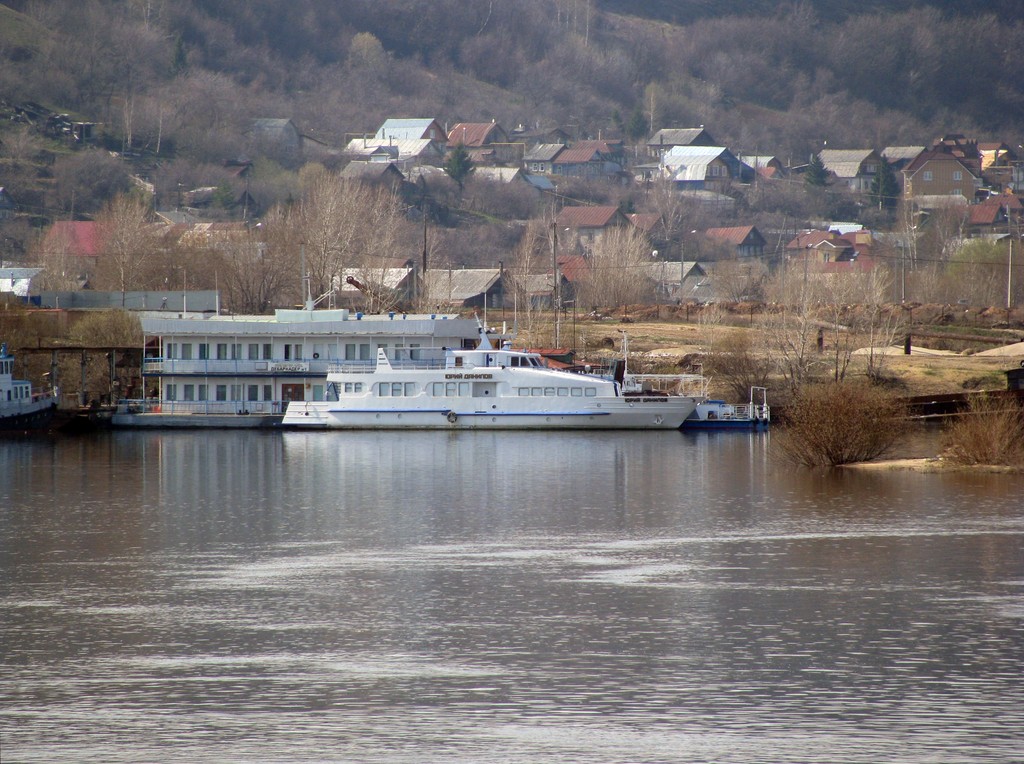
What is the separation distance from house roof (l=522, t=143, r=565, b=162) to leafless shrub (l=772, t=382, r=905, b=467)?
14016cm

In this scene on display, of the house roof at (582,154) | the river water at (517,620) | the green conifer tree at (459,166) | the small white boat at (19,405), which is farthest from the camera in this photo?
the house roof at (582,154)

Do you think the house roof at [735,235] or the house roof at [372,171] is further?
the house roof at [372,171]

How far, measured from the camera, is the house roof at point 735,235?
151 meters

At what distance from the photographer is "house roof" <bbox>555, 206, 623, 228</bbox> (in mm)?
148375

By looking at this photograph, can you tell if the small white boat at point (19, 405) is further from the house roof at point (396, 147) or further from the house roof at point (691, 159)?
the house roof at point (691, 159)

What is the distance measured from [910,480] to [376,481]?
53.7 ft

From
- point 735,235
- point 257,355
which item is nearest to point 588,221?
point 735,235

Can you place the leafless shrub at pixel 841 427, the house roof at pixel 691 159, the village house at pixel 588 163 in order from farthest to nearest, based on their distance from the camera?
the house roof at pixel 691 159, the village house at pixel 588 163, the leafless shrub at pixel 841 427

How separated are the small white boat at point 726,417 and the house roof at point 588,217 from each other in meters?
83.9

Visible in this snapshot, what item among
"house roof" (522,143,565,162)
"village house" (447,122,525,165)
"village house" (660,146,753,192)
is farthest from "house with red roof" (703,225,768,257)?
"village house" (447,122,525,165)

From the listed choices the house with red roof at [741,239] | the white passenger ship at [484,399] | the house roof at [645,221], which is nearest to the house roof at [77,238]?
the white passenger ship at [484,399]

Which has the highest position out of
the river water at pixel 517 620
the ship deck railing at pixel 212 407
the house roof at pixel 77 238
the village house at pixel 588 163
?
the village house at pixel 588 163

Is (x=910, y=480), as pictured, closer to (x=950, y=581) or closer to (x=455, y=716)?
(x=950, y=581)

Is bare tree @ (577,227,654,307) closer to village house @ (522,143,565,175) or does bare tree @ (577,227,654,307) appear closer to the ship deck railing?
the ship deck railing
